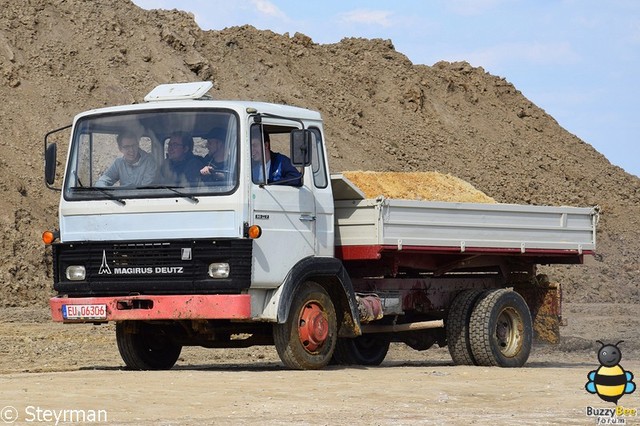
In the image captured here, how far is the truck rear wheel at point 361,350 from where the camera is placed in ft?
54.4

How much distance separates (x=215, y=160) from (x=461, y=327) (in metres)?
4.43

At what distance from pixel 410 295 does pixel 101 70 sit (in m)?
25.9

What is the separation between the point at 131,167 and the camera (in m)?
13.5

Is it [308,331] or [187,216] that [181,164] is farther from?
[308,331]

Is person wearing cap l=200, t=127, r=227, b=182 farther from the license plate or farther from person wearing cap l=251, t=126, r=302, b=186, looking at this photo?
the license plate

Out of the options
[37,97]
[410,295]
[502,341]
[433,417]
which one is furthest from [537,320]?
[37,97]

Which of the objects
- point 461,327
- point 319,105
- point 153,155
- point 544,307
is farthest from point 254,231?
point 319,105

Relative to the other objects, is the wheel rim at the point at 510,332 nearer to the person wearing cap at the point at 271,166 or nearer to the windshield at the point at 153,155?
the person wearing cap at the point at 271,166

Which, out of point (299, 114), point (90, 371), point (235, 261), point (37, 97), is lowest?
point (90, 371)

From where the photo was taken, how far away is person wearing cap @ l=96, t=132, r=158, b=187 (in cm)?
1339

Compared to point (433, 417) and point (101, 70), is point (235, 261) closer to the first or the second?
point (433, 417)

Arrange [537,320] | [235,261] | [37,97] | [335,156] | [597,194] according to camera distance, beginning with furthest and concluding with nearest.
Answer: [597,194] → [335,156] → [37,97] → [537,320] → [235,261]

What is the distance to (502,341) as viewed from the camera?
53.3 feet

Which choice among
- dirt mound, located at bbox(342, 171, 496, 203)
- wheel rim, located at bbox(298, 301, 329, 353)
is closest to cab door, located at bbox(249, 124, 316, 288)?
wheel rim, located at bbox(298, 301, 329, 353)
